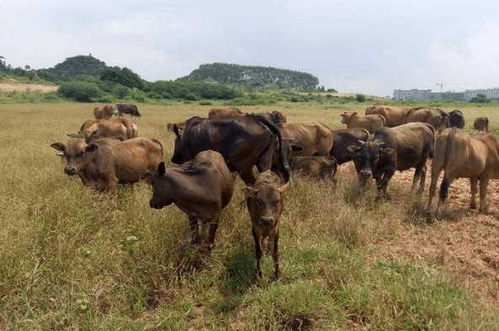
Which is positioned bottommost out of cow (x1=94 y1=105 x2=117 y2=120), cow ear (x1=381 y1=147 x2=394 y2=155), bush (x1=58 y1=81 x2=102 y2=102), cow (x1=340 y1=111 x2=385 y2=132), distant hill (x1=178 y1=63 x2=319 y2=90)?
cow ear (x1=381 y1=147 x2=394 y2=155)

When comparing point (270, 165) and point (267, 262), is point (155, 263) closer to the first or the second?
point (267, 262)

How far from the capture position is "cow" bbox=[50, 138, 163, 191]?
303 inches

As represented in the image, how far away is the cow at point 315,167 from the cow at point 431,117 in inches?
461

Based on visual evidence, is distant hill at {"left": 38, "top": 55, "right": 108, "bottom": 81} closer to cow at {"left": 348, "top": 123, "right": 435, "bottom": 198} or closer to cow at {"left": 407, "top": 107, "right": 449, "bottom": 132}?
cow at {"left": 407, "top": 107, "right": 449, "bottom": 132}

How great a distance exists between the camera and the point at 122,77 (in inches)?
3059

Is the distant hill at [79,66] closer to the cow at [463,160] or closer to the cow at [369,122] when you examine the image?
the cow at [369,122]

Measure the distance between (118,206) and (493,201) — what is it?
23.5ft

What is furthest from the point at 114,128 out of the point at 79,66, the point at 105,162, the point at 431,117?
the point at 79,66

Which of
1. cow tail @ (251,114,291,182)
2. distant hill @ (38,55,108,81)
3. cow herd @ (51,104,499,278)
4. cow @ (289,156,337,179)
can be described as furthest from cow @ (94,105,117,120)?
distant hill @ (38,55,108,81)

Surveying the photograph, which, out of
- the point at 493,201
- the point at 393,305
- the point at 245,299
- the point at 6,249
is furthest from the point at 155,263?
the point at 493,201

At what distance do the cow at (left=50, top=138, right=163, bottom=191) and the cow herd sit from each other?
0.05 ft

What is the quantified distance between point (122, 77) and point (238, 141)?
74.5 m

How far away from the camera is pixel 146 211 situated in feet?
21.3

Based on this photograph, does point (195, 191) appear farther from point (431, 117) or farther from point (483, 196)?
point (431, 117)
